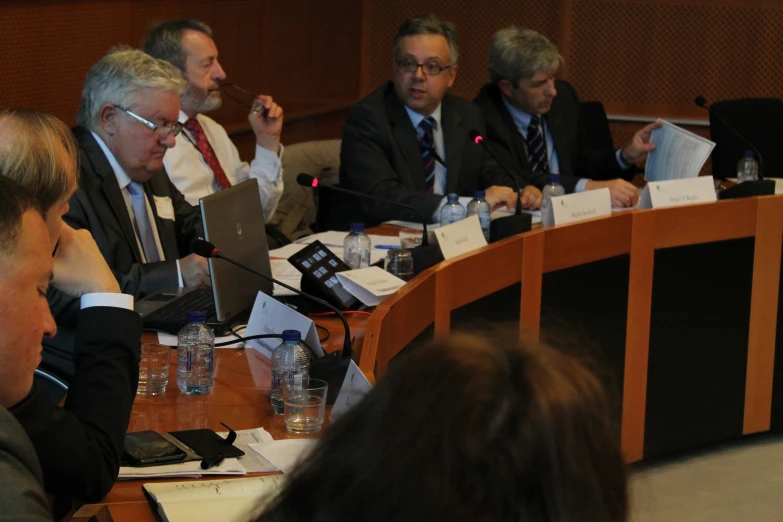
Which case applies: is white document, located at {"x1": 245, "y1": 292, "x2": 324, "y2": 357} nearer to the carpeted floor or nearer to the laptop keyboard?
the laptop keyboard

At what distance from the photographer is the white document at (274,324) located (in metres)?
2.11

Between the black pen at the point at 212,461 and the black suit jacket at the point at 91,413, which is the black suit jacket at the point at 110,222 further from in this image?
the black pen at the point at 212,461

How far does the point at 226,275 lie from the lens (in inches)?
97.3

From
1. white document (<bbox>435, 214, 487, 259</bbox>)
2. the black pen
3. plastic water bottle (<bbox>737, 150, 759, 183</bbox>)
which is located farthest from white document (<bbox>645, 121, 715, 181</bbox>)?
the black pen

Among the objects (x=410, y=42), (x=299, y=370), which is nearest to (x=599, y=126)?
(x=410, y=42)

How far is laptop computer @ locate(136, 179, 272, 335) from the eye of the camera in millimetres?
2400

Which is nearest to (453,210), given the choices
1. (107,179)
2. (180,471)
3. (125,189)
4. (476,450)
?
(125,189)

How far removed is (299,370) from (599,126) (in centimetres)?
379

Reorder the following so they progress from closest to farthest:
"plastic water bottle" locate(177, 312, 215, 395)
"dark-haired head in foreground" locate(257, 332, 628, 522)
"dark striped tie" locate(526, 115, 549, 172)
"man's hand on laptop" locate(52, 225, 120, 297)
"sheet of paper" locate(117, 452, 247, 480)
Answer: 1. "dark-haired head in foreground" locate(257, 332, 628, 522)
2. "sheet of paper" locate(117, 452, 247, 480)
3. "man's hand on laptop" locate(52, 225, 120, 297)
4. "plastic water bottle" locate(177, 312, 215, 395)
5. "dark striped tie" locate(526, 115, 549, 172)

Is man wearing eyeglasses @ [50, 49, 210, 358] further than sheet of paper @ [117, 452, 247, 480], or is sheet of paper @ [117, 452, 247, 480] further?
man wearing eyeglasses @ [50, 49, 210, 358]

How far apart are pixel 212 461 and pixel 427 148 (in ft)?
9.10

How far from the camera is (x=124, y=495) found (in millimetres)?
1558

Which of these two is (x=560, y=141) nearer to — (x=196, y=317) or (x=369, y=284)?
(x=369, y=284)

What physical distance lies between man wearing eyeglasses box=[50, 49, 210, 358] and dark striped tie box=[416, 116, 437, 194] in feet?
4.62
